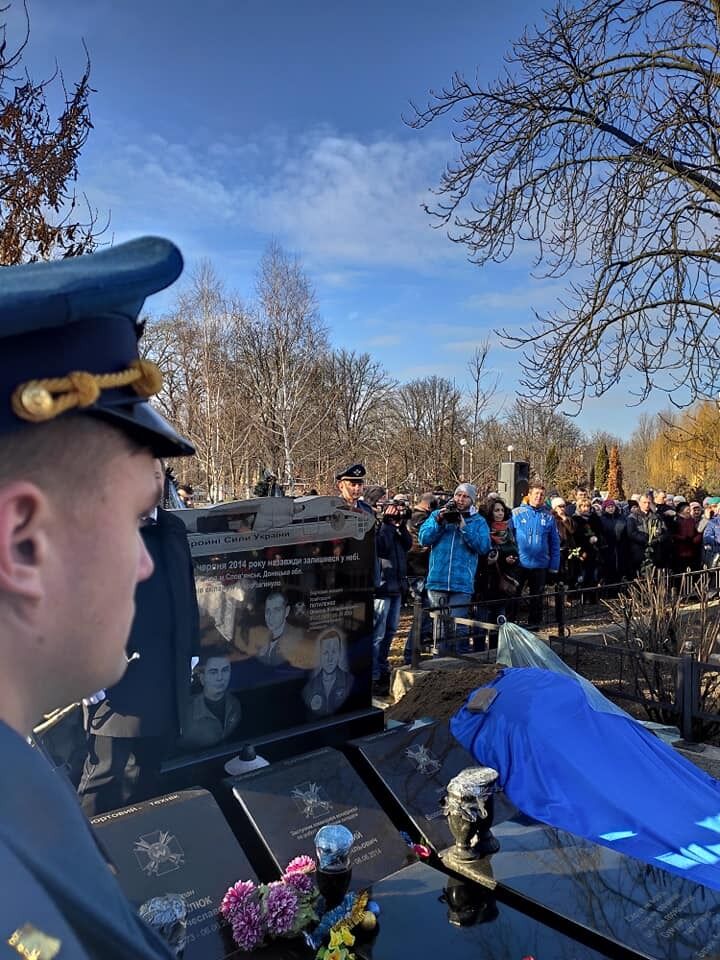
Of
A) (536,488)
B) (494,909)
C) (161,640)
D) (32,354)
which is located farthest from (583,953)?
(536,488)

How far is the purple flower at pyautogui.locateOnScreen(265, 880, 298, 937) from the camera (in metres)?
2.68

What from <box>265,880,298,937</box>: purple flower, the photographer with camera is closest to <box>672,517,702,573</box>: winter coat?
the photographer with camera

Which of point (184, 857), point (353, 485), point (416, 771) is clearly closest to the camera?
point (184, 857)

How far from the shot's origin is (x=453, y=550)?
7895 mm

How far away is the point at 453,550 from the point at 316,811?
475cm

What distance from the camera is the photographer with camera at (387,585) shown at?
7.26 m

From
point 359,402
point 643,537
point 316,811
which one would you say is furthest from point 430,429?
point 316,811

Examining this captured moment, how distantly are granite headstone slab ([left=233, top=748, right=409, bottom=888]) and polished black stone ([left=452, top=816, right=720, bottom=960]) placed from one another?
0.49m

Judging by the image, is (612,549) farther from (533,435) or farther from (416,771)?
(533,435)

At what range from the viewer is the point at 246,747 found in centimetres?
393

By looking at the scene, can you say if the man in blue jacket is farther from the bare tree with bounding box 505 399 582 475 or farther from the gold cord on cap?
the bare tree with bounding box 505 399 582 475

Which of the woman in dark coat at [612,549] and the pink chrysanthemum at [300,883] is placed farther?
the woman in dark coat at [612,549]

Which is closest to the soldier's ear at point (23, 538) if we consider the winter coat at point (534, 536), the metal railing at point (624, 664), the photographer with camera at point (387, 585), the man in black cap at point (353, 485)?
the metal railing at point (624, 664)

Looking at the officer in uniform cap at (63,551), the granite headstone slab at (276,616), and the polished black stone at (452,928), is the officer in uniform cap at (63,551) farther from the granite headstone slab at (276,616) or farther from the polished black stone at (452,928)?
the granite headstone slab at (276,616)
